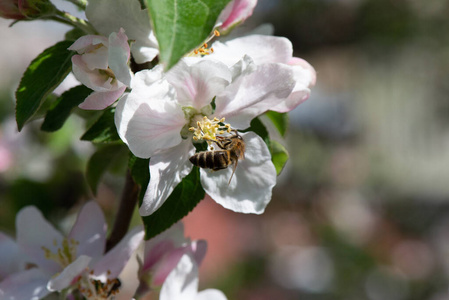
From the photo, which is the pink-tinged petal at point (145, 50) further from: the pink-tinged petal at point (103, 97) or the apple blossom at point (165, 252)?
the apple blossom at point (165, 252)

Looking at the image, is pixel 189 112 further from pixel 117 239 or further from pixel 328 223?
pixel 328 223

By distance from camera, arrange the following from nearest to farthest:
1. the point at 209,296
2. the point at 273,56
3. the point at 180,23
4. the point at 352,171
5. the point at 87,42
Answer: the point at 180,23 < the point at 87,42 < the point at 273,56 < the point at 209,296 < the point at 352,171

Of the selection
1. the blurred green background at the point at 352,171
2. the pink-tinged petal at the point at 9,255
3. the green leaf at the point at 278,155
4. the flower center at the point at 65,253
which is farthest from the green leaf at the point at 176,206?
the blurred green background at the point at 352,171

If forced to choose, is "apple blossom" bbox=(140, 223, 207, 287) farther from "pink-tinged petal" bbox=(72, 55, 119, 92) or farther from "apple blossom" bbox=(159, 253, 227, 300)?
"pink-tinged petal" bbox=(72, 55, 119, 92)

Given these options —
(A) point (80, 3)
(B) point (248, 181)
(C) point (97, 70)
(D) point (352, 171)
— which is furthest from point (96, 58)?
(D) point (352, 171)

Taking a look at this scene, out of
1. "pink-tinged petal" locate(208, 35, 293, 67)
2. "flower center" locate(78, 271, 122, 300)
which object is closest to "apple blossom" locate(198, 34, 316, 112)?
"pink-tinged petal" locate(208, 35, 293, 67)

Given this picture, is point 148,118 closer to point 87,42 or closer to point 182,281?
point 87,42

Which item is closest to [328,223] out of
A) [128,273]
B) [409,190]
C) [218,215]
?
[218,215]
